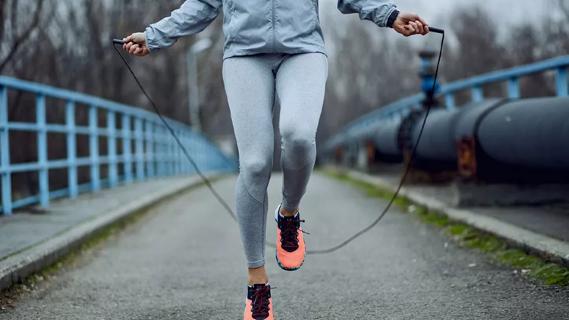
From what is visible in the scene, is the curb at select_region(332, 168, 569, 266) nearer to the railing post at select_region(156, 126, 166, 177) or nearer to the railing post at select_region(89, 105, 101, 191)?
the railing post at select_region(89, 105, 101, 191)

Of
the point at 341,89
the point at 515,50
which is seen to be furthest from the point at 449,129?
the point at 341,89

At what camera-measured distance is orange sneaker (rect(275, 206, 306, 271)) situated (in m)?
3.63

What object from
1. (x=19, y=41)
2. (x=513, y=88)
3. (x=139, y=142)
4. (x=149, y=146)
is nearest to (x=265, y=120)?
(x=513, y=88)

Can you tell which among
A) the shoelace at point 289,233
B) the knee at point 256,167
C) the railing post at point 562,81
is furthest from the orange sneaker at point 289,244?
the railing post at point 562,81

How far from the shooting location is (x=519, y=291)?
12.6ft

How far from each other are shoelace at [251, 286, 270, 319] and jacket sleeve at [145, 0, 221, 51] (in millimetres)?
1241

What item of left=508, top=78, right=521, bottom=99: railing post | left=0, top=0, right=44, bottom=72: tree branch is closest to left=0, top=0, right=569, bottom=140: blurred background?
left=0, top=0, right=44, bottom=72: tree branch

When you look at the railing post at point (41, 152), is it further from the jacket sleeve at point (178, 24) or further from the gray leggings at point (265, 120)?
the gray leggings at point (265, 120)

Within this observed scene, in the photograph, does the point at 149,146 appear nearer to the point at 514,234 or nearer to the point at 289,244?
the point at 514,234

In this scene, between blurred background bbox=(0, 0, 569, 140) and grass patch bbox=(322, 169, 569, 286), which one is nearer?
grass patch bbox=(322, 169, 569, 286)

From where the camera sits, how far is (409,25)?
334cm

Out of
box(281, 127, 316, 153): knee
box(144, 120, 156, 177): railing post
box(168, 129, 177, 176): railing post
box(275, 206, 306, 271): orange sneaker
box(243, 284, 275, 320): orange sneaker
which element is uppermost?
box(281, 127, 316, 153): knee

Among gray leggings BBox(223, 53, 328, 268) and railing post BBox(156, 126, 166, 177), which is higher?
gray leggings BBox(223, 53, 328, 268)

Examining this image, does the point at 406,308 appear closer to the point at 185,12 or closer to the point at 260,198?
the point at 260,198
